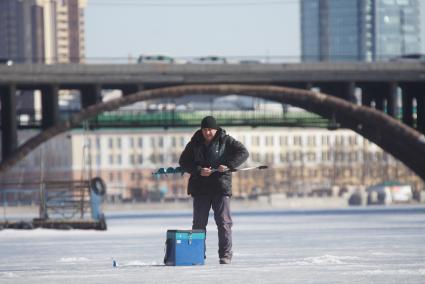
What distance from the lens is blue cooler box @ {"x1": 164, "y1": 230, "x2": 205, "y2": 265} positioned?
71.2ft

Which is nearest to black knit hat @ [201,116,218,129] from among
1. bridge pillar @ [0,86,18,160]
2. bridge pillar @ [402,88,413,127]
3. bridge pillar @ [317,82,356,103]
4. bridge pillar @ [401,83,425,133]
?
bridge pillar @ [0,86,18,160]

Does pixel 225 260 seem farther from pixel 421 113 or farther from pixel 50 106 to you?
pixel 421 113

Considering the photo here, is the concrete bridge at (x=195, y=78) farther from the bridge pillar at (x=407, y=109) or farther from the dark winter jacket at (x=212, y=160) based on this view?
the dark winter jacket at (x=212, y=160)

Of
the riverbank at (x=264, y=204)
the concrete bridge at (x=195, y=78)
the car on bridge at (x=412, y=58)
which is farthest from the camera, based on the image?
the riverbank at (x=264, y=204)

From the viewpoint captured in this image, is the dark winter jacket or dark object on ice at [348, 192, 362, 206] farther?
dark object on ice at [348, 192, 362, 206]

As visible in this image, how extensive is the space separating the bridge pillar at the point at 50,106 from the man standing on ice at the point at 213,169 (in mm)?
53499

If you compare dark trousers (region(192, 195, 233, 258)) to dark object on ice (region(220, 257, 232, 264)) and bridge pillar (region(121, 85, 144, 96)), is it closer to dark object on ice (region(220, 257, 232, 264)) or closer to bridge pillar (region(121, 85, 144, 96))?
dark object on ice (region(220, 257, 232, 264))

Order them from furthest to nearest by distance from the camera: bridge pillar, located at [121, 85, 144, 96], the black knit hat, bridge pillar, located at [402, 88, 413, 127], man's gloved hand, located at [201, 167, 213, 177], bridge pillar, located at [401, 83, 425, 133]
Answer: bridge pillar, located at [402, 88, 413, 127], bridge pillar, located at [401, 83, 425, 133], bridge pillar, located at [121, 85, 144, 96], man's gloved hand, located at [201, 167, 213, 177], the black knit hat

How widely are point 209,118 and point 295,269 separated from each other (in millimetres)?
2551

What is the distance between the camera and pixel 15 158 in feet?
243

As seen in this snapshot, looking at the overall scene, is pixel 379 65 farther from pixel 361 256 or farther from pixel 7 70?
pixel 361 256

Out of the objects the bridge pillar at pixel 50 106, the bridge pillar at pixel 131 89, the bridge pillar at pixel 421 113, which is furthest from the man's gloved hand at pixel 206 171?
the bridge pillar at pixel 421 113

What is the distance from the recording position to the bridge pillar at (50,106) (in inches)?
2982

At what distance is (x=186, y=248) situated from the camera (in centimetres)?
2173
